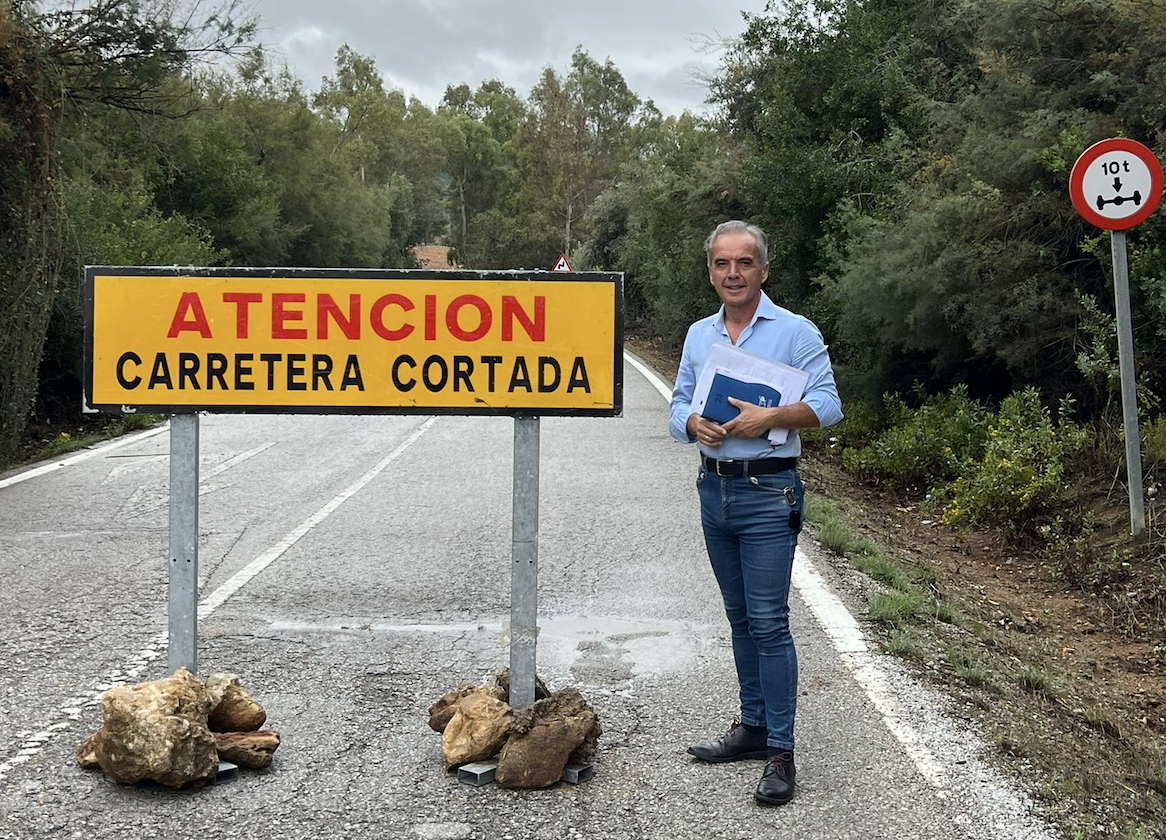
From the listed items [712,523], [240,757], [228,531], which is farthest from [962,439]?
[240,757]

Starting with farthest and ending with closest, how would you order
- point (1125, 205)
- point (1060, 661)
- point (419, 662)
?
point (1125, 205) < point (1060, 661) < point (419, 662)

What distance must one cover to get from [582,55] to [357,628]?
8420 cm

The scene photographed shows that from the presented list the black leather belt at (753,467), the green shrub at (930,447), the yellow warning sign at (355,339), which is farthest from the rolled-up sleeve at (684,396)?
→ the green shrub at (930,447)

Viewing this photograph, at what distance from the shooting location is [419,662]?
5.54 meters

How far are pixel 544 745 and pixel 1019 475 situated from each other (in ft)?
20.6

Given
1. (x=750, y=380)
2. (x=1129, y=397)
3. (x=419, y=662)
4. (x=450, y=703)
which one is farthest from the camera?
(x=1129, y=397)

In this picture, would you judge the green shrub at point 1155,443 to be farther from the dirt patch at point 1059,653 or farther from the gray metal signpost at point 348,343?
the gray metal signpost at point 348,343

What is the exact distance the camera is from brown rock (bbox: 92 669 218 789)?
3.96m

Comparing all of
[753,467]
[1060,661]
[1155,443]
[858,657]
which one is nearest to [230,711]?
[753,467]

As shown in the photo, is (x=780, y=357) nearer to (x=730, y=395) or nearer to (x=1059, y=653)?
(x=730, y=395)

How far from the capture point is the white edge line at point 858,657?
14.2 feet

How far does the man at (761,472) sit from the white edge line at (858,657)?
0.56 metres

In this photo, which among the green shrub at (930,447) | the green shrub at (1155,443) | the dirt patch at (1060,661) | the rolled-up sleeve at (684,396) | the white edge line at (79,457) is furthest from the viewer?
the green shrub at (930,447)

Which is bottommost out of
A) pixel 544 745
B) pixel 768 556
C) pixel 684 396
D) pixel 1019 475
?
pixel 544 745
